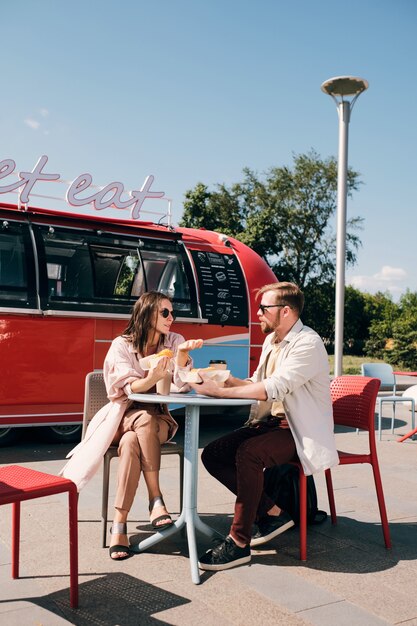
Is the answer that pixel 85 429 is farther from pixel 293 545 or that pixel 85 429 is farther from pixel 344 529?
pixel 344 529

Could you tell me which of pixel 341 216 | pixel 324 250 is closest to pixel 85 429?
pixel 341 216

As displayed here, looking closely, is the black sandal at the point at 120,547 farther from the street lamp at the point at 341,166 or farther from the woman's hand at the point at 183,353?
the street lamp at the point at 341,166

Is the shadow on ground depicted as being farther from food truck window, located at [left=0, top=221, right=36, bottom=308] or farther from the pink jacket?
food truck window, located at [left=0, top=221, right=36, bottom=308]

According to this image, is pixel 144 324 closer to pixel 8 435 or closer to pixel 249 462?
pixel 249 462

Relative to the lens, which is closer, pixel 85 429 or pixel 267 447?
pixel 267 447

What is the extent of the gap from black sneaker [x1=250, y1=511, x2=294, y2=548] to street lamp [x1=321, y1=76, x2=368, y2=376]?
6.02 metres

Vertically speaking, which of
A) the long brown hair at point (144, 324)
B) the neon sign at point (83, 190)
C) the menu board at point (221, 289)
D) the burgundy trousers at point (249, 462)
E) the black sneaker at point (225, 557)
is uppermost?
the neon sign at point (83, 190)

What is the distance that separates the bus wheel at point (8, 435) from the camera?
7133 mm

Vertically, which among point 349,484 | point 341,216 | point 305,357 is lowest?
point 349,484

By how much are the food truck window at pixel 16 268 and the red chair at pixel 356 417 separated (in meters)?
3.69

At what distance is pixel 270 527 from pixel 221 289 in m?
4.57

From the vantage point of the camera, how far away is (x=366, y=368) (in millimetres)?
9141

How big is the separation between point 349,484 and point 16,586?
11.0 feet

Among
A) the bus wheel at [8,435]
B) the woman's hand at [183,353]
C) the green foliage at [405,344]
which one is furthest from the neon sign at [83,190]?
the green foliage at [405,344]
